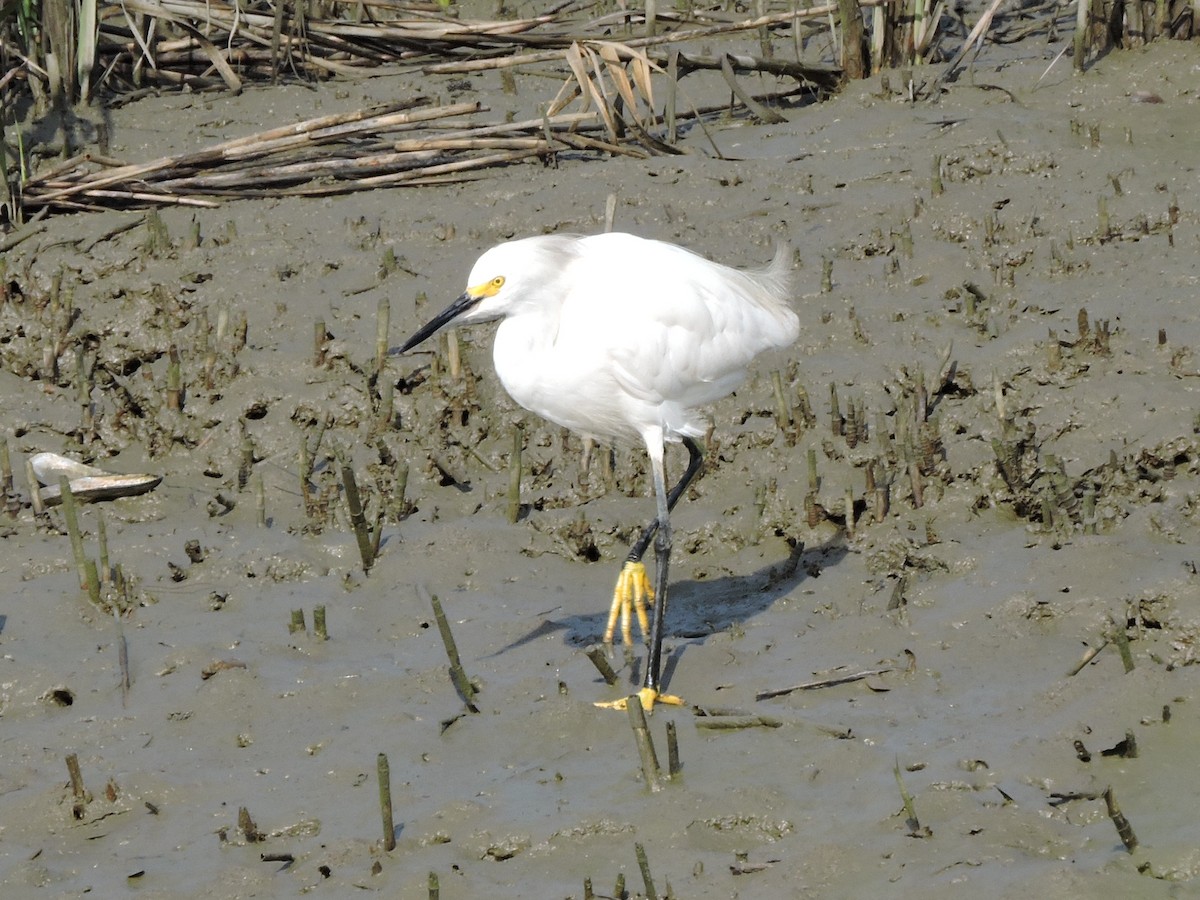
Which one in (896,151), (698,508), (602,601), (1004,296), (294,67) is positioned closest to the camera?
(602,601)

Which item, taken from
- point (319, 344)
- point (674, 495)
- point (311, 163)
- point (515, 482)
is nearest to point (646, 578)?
point (674, 495)

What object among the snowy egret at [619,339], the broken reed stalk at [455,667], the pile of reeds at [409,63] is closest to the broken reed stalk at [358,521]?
the snowy egret at [619,339]

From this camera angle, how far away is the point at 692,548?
20.5ft

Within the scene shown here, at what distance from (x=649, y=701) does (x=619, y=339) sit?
1246 mm

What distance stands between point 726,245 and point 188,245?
2802 millimetres

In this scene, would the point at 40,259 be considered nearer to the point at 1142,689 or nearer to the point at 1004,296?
the point at 1004,296

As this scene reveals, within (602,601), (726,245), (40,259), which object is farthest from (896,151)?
(40,259)

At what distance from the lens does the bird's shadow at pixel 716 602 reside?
570 centimetres

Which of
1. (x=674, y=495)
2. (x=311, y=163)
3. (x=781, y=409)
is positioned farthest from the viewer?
(x=311, y=163)

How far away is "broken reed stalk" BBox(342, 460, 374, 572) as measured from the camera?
6.00 meters

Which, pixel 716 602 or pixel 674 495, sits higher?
pixel 674 495

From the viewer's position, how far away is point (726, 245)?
7887 millimetres

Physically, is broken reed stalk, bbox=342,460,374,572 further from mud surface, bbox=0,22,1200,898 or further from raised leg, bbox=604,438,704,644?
raised leg, bbox=604,438,704,644

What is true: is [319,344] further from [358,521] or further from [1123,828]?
[1123,828]
